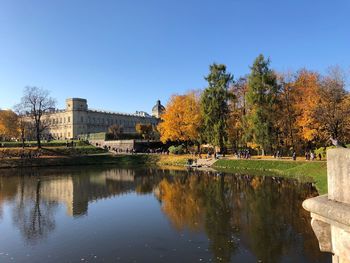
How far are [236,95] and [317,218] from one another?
189ft

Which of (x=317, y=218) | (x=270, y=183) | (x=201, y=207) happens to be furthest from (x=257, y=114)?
(x=317, y=218)

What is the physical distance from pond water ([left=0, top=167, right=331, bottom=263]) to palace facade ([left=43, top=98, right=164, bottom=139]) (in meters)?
100

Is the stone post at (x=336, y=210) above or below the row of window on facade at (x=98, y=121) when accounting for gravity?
below

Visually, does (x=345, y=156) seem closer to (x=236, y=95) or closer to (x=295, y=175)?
(x=295, y=175)

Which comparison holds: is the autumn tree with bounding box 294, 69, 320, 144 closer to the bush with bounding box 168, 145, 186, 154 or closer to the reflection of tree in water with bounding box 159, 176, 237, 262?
the reflection of tree in water with bounding box 159, 176, 237, 262

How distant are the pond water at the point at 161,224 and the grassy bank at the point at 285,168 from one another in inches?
88.7

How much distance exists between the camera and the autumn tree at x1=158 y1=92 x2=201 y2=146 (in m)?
63.8

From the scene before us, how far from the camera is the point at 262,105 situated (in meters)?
52.4

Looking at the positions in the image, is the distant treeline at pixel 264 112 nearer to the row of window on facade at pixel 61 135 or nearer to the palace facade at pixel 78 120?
the palace facade at pixel 78 120

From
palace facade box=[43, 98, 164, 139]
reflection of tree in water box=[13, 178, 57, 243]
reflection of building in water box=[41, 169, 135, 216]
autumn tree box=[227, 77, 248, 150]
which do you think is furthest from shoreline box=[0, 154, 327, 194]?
palace facade box=[43, 98, 164, 139]

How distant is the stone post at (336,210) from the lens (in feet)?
15.0

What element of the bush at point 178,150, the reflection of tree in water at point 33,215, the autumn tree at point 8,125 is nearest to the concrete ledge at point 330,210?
the reflection of tree in water at point 33,215

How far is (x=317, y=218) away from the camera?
513cm

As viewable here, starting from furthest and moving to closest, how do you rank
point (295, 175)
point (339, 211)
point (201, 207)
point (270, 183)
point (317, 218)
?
point (295, 175)
point (270, 183)
point (201, 207)
point (317, 218)
point (339, 211)
